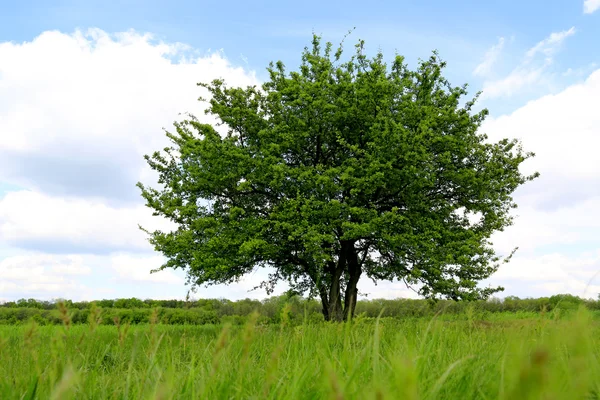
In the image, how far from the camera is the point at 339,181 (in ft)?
64.5

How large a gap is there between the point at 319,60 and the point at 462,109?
6634 millimetres

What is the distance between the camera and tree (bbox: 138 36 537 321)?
722 inches

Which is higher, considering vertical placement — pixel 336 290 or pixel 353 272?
pixel 353 272

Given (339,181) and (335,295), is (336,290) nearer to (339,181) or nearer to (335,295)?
(335,295)

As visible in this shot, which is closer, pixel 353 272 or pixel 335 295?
pixel 335 295

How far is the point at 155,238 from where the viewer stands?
19.9 m

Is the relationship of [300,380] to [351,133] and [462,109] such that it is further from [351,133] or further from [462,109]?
[462,109]

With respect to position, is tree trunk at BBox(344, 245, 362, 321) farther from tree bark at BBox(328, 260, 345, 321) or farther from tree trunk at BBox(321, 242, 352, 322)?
tree bark at BBox(328, 260, 345, 321)

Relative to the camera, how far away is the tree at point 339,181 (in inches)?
722

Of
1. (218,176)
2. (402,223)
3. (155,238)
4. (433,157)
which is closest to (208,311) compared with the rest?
(155,238)

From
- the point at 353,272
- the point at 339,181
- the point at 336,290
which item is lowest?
the point at 336,290

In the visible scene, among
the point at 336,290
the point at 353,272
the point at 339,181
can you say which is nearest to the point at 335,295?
the point at 336,290

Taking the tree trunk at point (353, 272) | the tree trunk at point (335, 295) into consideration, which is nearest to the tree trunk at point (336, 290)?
the tree trunk at point (335, 295)

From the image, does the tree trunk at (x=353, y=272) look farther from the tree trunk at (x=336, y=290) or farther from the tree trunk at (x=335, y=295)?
the tree trunk at (x=335, y=295)
